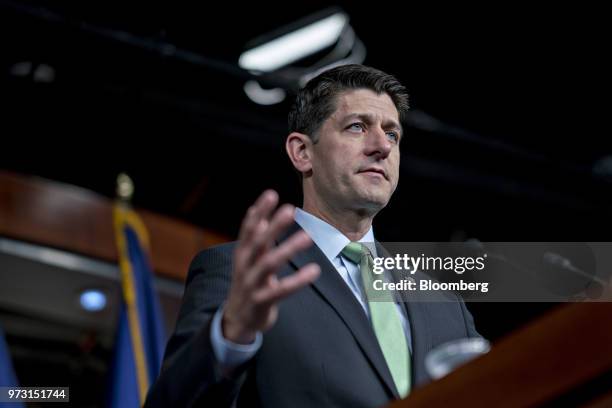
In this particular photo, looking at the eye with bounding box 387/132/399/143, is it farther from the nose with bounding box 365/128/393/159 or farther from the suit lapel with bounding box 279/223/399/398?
the suit lapel with bounding box 279/223/399/398

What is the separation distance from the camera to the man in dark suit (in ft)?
3.58

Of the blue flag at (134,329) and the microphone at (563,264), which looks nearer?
the microphone at (563,264)

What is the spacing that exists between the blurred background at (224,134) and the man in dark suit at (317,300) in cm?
204

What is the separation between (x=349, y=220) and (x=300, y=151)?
0.25m

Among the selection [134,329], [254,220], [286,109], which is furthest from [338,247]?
[286,109]

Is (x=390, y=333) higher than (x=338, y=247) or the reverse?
the reverse

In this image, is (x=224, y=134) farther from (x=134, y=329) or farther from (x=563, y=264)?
(x=563, y=264)

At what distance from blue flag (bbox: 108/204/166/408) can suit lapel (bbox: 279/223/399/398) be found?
2005mm

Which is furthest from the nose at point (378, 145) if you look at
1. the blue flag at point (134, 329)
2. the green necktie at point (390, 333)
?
the blue flag at point (134, 329)

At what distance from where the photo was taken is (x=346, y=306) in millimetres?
1483

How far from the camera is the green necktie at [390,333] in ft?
4.77

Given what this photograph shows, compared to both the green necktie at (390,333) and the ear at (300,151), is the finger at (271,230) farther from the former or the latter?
the ear at (300,151)

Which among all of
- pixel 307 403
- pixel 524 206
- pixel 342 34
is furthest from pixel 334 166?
pixel 524 206

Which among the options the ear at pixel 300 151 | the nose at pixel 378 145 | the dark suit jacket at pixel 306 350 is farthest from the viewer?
the ear at pixel 300 151
